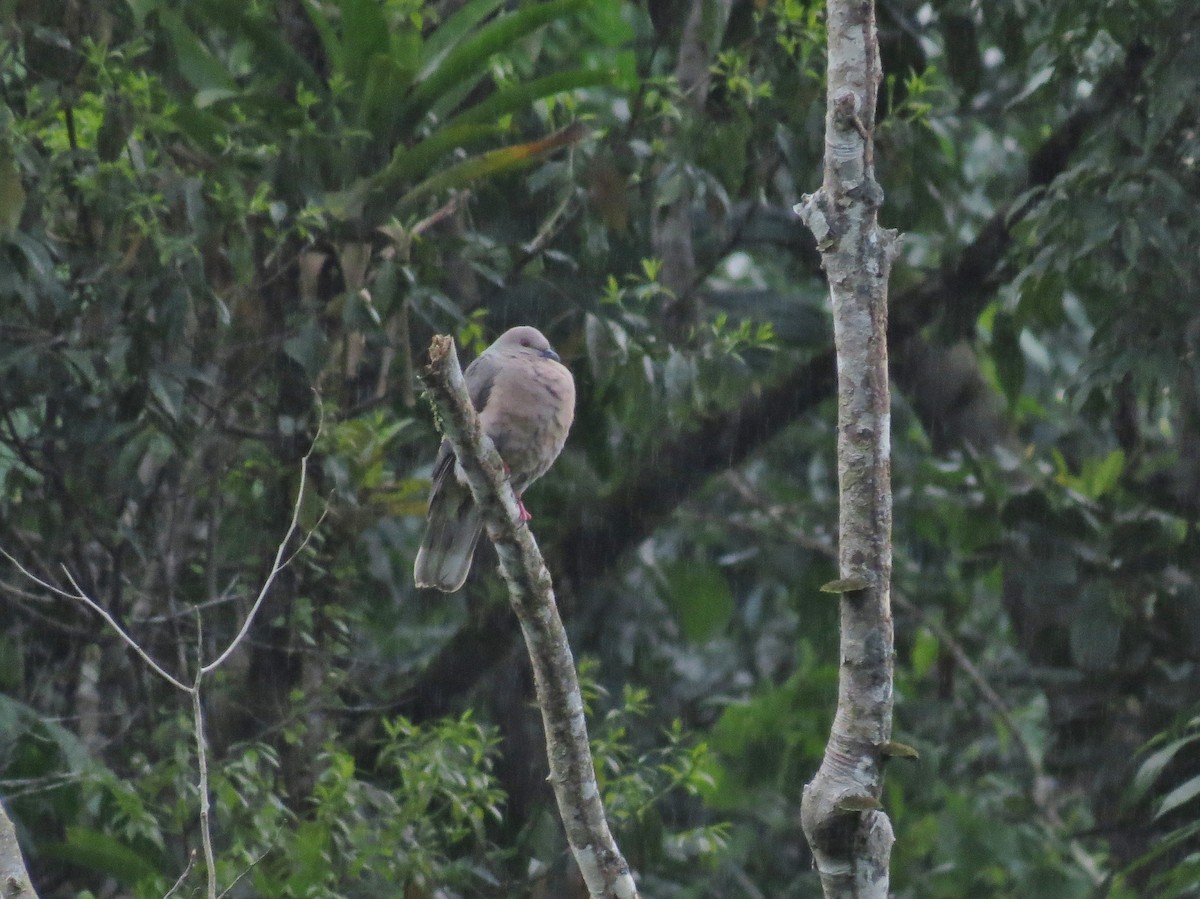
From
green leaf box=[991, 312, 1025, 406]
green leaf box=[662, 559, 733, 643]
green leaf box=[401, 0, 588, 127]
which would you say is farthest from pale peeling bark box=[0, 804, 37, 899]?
green leaf box=[662, 559, 733, 643]

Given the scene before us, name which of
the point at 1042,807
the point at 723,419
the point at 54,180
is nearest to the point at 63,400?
the point at 54,180

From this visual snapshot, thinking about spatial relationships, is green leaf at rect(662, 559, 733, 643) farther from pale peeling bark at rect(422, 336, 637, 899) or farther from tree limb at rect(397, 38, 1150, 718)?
pale peeling bark at rect(422, 336, 637, 899)

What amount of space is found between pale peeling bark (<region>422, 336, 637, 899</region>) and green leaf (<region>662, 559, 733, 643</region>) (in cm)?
310

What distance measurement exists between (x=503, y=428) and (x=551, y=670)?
1628 mm

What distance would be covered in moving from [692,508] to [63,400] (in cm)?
276

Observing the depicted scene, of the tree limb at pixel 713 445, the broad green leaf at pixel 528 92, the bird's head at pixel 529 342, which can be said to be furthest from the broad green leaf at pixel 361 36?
the tree limb at pixel 713 445

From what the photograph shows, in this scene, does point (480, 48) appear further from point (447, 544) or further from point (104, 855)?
point (104, 855)

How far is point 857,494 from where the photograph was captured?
8.44 feet

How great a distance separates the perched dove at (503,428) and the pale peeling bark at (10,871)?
6.48 feet

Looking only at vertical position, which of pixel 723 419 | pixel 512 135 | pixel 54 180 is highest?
pixel 512 135

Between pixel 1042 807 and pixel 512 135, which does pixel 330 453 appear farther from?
pixel 1042 807

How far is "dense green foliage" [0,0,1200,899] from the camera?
4336mm

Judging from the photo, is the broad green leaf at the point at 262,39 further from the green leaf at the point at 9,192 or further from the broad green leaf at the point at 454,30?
the green leaf at the point at 9,192

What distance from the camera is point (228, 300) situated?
16.3 feet
